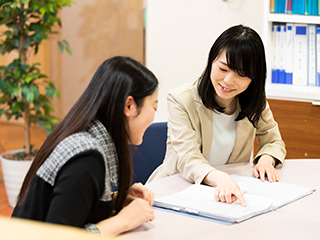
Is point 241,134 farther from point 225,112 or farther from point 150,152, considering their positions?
point 150,152

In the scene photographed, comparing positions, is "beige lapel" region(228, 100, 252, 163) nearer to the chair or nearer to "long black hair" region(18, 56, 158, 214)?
the chair

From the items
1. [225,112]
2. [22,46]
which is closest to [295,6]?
[225,112]

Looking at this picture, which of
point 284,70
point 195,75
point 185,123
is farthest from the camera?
point 195,75

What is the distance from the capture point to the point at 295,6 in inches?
98.0

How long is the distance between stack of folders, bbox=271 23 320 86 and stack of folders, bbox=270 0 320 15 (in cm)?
9

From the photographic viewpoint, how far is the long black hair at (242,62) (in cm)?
138

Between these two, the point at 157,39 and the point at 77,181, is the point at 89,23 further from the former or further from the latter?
the point at 77,181

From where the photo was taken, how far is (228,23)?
2.72 metres

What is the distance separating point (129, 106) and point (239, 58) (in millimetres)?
655

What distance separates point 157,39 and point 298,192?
194cm

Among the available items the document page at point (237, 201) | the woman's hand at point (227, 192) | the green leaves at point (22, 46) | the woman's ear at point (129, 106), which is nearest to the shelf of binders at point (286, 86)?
the document page at point (237, 201)

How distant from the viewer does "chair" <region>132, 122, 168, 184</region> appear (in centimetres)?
156

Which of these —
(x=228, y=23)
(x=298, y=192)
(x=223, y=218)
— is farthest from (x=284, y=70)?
(x=223, y=218)

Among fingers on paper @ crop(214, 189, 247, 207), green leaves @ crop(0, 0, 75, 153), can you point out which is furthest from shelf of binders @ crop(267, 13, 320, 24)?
fingers on paper @ crop(214, 189, 247, 207)
